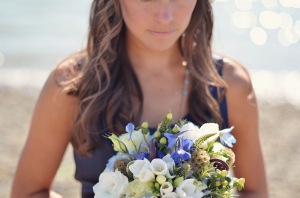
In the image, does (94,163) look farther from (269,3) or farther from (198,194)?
(269,3)

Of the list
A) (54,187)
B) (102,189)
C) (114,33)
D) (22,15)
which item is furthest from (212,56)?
(22,15)

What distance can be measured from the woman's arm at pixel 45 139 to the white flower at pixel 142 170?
1.08 metres

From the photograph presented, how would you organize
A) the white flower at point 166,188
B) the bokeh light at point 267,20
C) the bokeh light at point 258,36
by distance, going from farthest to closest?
the bokeh light at point 267,20, the bokeh light at point 258,36, the white flower at point 166,188

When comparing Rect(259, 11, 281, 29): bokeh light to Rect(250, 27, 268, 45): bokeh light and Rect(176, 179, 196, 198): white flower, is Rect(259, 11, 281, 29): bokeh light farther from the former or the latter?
Rect(176, 179, 196, 198): white flower

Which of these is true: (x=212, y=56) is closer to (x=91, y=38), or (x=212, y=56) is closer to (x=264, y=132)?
(x=91, y=38)

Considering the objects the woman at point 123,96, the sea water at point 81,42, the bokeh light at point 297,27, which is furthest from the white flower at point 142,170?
the bokeh light at point 297,27

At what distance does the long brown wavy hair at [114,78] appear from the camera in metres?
Result: 3.85

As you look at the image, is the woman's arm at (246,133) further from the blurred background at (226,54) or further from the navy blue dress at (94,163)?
the blurred background at (226,54)

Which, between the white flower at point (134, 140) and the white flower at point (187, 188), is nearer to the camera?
the white flower at point (187, 188)

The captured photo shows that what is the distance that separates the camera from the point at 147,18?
355 centimetres

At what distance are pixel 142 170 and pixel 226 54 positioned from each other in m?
5.36

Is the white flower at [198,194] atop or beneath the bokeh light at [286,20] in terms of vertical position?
atop

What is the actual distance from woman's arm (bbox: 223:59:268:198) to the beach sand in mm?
2970

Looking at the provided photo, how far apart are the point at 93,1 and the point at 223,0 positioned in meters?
11.5
